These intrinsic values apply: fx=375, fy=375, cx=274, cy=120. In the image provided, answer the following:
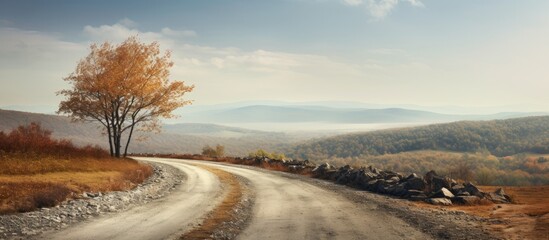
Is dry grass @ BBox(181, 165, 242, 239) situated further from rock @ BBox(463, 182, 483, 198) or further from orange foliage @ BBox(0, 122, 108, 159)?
rock @ BBox(463, 182, 483, 198)

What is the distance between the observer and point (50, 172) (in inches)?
992

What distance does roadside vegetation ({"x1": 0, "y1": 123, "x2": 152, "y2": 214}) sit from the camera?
17188 mm

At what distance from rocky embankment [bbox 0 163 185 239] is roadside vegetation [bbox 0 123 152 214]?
85cm

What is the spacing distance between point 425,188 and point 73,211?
66.3ft

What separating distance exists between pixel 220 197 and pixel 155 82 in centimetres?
2336

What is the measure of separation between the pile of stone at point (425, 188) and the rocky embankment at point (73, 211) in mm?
14501

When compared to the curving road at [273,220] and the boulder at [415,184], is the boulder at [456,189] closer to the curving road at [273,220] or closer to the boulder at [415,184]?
the boulder at [415,184]

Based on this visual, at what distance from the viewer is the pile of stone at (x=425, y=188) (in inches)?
859

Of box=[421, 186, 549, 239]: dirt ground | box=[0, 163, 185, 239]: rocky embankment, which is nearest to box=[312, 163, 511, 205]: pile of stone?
box=[421, 186, 549, 239]: dirt ground

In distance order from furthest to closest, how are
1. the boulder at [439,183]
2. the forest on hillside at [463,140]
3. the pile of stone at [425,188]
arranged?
the forest on hillside at [463,140] < the boulder at [439,183] < the pile of stone at [425,188]

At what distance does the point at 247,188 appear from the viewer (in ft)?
87.5

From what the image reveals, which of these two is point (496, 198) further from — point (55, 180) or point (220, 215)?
point (55, 180)

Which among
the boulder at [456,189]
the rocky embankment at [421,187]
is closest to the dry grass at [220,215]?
the rocky embankment at [421,187]

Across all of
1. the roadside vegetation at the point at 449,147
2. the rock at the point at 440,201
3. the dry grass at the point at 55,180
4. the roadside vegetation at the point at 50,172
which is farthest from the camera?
the roadside vegetation at the point at 449,147
